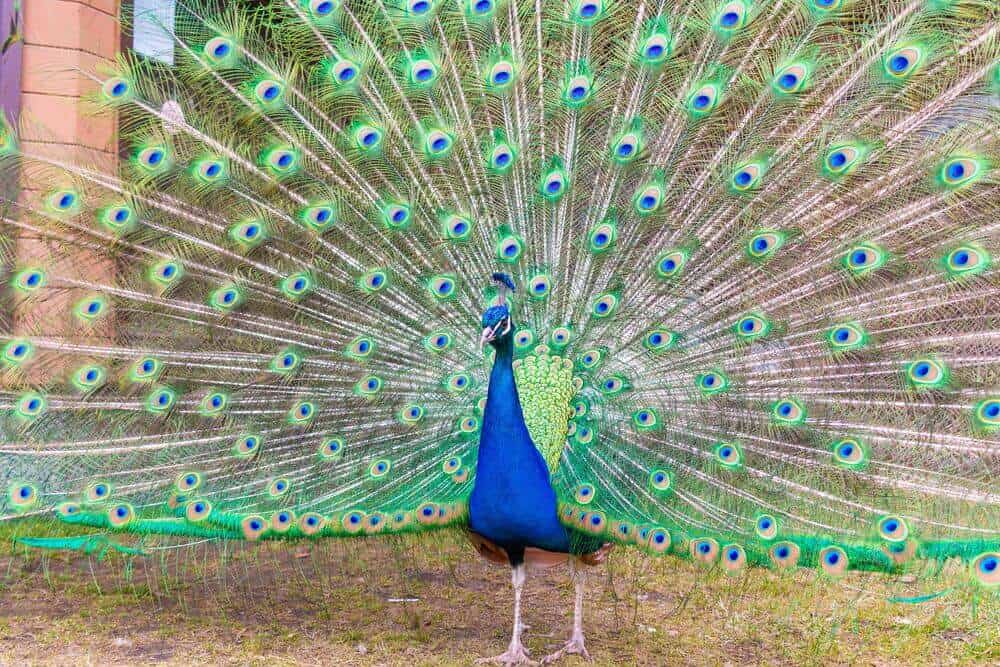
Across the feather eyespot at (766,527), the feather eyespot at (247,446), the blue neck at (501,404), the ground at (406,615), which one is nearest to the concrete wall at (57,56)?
the ground at (406,615)

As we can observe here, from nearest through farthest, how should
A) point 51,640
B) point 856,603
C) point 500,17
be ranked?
point 500,17 → point 51,640 → point 856,603

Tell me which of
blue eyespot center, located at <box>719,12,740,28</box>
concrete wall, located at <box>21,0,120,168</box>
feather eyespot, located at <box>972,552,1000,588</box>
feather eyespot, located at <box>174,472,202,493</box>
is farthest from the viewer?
concrete wall, located at <box>21,0,120,168</box>

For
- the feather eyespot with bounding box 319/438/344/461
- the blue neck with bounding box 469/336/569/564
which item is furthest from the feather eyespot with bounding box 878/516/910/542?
the feather eyespot with bounding box 319/438/344/461

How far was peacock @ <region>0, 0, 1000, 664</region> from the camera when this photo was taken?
8.01ft

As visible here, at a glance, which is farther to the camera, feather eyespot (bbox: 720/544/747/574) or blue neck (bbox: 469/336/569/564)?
blue neck (bbox: 469/336/569/564)

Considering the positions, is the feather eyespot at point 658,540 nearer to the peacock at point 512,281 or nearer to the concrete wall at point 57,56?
the peacock at point 512,281

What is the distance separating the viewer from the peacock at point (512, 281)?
2441 mm

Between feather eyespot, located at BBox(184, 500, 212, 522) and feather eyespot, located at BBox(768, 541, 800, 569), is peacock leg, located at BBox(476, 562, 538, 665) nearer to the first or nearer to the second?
feather eyespot, located at BBox(768, 541, 800, 569)

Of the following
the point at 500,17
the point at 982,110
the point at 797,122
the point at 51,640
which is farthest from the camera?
the point at 51,640

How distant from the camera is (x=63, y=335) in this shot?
2.77 m

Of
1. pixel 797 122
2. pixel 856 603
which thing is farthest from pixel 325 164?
pixel 856 603

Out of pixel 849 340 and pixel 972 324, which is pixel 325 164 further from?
pixel 972 324

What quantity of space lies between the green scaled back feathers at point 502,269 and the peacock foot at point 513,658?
1.98 ft

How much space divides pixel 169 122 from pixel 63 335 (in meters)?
0.79
